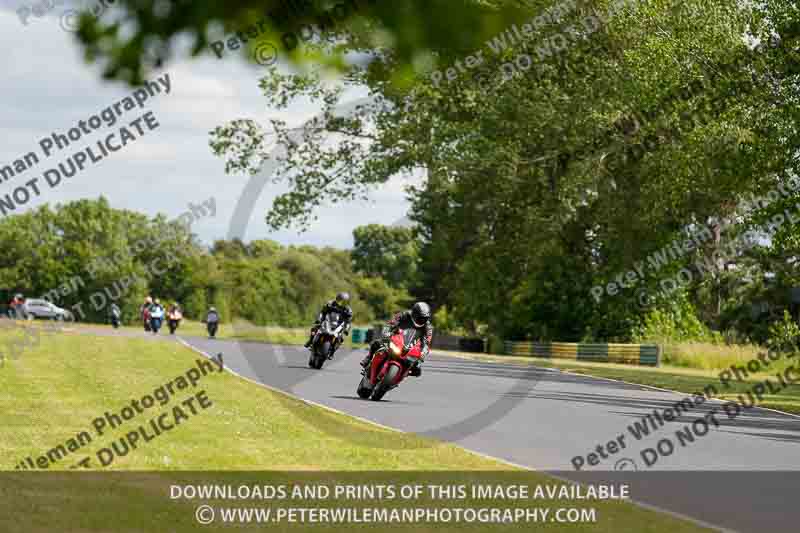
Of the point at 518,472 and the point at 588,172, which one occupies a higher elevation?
the point at 588,172

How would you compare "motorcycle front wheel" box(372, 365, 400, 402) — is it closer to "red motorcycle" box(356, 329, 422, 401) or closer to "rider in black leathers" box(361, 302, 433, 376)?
"red motorcycle" box(356, 329, 422, 401)

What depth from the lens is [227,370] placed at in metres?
27.7

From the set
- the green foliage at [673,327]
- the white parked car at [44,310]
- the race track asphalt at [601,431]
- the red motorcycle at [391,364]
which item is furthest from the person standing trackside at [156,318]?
the white parked car at [44,310]

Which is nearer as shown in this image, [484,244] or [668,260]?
[668,260]

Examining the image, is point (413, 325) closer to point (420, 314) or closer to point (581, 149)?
point (420, 314)

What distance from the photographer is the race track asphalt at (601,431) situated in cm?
1112

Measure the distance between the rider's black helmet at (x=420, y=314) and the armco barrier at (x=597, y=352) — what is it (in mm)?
25733

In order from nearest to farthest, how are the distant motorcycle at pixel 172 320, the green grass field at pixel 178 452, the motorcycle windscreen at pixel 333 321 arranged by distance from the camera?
the green grass field at pixel 178 452 < the motorcycle windscreen at pixel 333 321 < the distant motorcycle at pixel 172 320

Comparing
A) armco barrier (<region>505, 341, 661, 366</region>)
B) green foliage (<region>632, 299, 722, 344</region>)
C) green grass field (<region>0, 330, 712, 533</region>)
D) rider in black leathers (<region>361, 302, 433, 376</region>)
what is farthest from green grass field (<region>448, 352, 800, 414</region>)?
green grass field (<region>0, 330, 712, 533</region>)

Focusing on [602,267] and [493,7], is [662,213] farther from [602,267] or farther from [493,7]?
[493,7]

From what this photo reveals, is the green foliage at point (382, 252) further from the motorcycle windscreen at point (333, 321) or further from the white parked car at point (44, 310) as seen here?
the motorcycle windscreen at point (333, 321)

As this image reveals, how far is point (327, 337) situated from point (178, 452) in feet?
52.2

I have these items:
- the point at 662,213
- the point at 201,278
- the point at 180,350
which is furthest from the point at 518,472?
the point at 201,278

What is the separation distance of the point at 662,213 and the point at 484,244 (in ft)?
45.4
